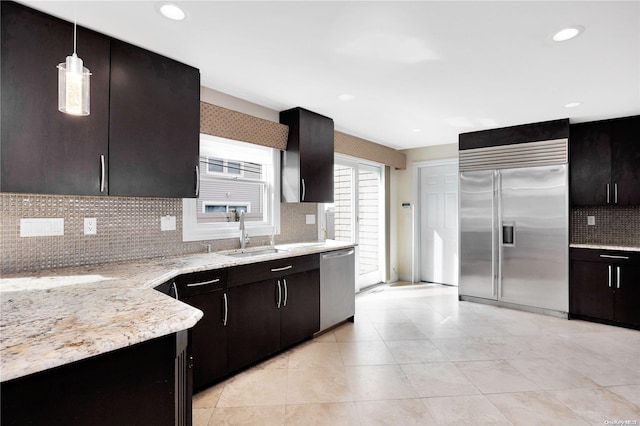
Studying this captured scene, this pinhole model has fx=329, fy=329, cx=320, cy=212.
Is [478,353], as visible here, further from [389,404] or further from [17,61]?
[17,61]

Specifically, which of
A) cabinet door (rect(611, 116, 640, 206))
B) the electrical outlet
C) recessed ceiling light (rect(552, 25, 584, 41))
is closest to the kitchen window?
the electrical outlet

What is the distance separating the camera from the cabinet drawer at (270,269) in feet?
8.30

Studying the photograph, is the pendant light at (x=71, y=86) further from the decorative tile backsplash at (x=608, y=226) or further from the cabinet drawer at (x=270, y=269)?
the decorative tile backsplash at (x=608, y=226)

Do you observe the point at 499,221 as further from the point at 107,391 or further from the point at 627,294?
the point at 107,391

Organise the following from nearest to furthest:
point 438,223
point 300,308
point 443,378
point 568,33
Answer: point 568,33, point 443,378, point 300,308, point 438,223

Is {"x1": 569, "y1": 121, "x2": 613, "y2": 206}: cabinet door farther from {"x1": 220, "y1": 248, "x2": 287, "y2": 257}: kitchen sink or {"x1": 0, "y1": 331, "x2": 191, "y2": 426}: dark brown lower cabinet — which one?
{"x1": 0, "y1": 331, "x2": 191, "y2": 426}: dark brown lower cabinet

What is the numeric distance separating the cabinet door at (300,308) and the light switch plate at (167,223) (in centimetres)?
103

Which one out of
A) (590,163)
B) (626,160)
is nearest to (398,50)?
(590,163)

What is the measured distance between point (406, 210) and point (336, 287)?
2.79m

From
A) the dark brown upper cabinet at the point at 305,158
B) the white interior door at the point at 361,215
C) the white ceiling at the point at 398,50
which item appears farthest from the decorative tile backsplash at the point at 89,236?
the white interior door at the point at 361,215

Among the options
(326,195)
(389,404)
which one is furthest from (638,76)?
(389,404)

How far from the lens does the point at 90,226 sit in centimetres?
227

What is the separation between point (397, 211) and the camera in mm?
5965

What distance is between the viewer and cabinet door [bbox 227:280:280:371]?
8.25 ft
